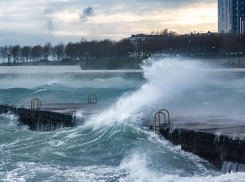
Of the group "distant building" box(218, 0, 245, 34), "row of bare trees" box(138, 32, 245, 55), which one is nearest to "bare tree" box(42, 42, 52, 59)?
"row of bare trees" box(138, 32, 245, 55)

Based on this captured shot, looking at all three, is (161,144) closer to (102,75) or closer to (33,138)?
(33,138)

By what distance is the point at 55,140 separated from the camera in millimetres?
12203

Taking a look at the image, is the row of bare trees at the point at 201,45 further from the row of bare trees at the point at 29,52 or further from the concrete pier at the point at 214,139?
the concrete pier at the point at 214,139

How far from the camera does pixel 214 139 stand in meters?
9.27

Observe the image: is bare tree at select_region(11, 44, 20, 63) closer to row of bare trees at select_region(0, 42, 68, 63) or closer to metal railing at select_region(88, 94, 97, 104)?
row of bare trees at select_region(0, 42, 68, 63)

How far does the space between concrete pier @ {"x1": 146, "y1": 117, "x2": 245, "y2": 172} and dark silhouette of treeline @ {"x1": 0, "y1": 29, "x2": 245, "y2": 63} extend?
241 feet

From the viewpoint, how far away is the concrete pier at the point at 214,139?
8516 millimetres

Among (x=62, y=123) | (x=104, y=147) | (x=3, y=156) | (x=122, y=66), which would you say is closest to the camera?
(x=3, y=156)

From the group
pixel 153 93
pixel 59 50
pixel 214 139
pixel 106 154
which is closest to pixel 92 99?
pixel 153 93

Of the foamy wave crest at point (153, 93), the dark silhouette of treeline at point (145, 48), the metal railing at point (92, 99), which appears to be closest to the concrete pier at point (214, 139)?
the foamy wave crest at point (153, 93)

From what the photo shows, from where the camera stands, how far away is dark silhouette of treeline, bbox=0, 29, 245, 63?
86.4 m

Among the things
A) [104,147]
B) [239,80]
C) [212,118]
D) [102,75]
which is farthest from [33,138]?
[102,75]

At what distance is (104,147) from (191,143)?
2.95 metres

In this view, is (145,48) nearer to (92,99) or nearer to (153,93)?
(92,99)
